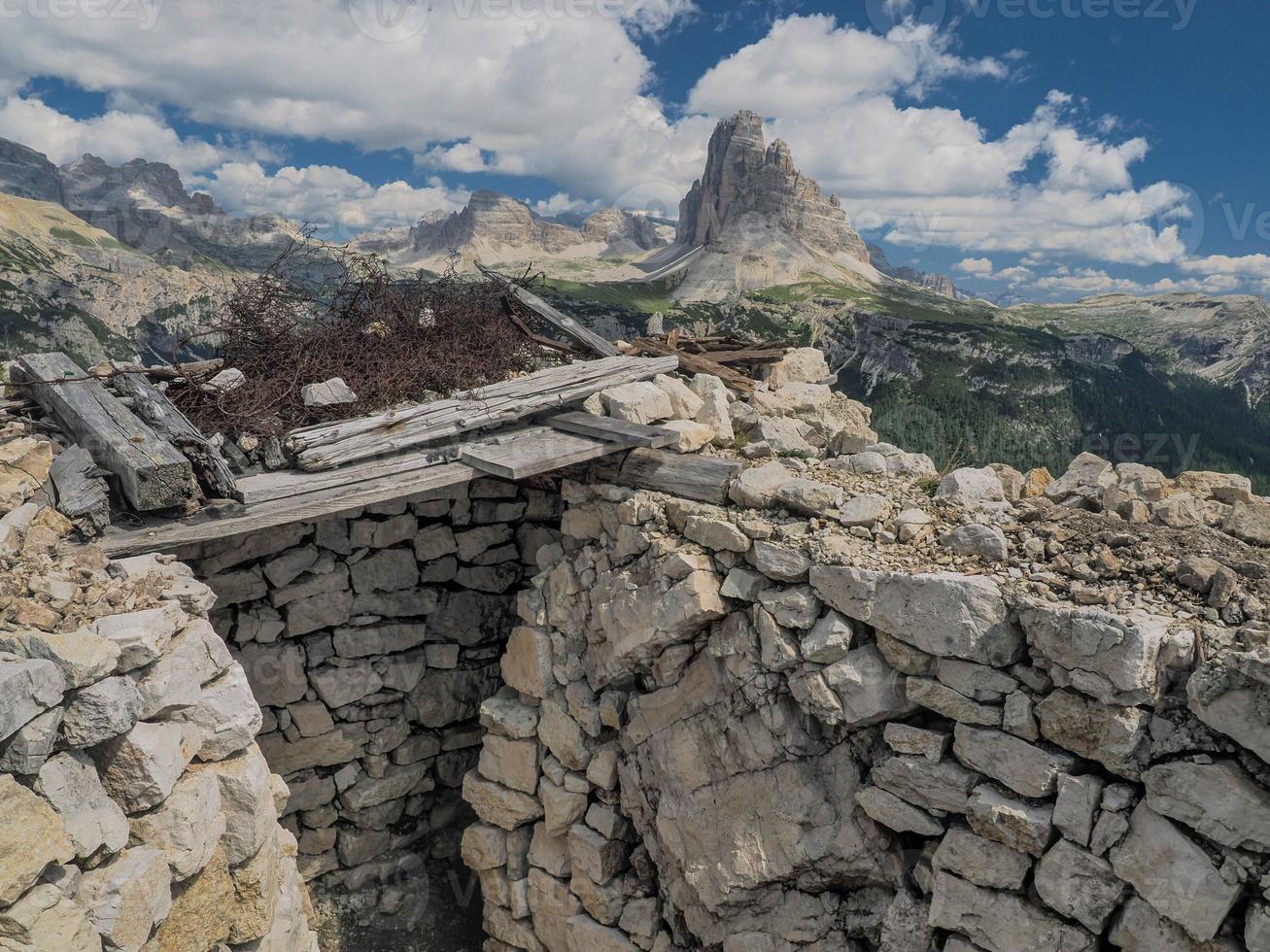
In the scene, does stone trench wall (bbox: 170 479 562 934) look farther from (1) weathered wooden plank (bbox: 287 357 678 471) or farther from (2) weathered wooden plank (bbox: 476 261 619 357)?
(2) weathered wooden plank (bbox: 476 261 619 357)

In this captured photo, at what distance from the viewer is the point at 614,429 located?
22.2ft

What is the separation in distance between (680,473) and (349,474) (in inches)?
111

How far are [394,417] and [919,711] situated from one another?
492cm

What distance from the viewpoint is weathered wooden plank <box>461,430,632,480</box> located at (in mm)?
6215

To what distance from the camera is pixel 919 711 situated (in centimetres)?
529

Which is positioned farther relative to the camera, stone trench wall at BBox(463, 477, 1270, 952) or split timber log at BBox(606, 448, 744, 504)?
split timber log at BBox(606, 448, 744, 504)

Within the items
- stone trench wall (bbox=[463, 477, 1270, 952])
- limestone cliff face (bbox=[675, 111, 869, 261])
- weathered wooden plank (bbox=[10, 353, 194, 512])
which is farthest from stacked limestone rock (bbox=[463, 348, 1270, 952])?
limestone cliff face (bbox=[675, 111, 869, 261])

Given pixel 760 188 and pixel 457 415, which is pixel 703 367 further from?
pixel 760 188

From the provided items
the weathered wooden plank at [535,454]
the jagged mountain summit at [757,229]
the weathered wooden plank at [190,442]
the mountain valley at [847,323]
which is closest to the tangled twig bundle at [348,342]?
the weathered wooden plank at [190,442]

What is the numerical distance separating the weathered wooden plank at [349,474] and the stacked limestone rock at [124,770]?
0.91m

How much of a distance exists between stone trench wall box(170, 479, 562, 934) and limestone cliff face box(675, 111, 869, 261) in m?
183

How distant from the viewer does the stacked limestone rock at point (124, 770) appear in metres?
3.37

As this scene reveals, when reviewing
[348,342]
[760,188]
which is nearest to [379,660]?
[348,342]

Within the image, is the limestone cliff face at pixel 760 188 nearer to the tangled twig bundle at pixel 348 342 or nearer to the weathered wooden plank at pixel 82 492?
the tangled twig bundle at pixel 348 342
